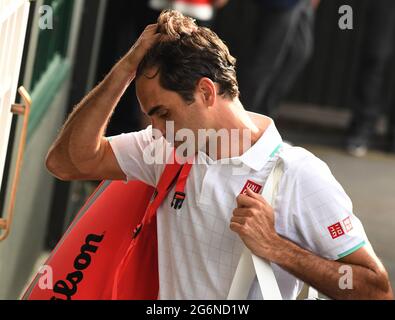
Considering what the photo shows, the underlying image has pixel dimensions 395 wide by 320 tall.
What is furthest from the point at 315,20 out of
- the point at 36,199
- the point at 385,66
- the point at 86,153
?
the point at 86,153

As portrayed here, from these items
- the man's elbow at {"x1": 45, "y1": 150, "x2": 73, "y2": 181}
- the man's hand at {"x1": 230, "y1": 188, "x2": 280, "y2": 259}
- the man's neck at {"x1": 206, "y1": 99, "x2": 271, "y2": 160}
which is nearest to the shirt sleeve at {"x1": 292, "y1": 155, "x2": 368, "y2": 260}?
the man's hand at {"x1": 230, "y1": 188, "x2": 280, "y2": 259}

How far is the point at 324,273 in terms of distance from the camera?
10.8 feet

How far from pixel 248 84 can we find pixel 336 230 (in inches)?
223

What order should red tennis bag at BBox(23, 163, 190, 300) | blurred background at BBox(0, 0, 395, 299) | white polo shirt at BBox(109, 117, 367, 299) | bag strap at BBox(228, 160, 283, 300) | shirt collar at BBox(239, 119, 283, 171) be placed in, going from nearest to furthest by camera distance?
bag strap at BBox(228, 160, 283, 300) < white polo shirt at BBox(109, 117, 367, 299) < shirt collar at BBox(239, 119, 283, 171) < red tennis bag at BBox(23, 163, 190, 300) < blurred background at BBox(0, 0, 395, 299)

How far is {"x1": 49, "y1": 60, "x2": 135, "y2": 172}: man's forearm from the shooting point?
3.64 metres

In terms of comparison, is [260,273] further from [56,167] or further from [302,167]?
[56,167]

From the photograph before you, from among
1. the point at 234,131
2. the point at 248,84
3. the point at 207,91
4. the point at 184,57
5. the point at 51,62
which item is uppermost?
the point at 184,57

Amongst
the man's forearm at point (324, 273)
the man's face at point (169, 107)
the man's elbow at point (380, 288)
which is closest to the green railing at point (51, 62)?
the man's face at point (169, 107)

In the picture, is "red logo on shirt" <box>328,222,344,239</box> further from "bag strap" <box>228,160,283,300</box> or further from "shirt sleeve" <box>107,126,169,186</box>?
"shirt sleeve" <box>107,126,169,186</box>

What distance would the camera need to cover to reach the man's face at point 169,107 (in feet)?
11.3

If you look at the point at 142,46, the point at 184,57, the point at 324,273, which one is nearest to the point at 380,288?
the point at 324,273

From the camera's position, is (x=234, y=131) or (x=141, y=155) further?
(x=141, y=155)

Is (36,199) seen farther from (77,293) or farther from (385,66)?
(385,66)

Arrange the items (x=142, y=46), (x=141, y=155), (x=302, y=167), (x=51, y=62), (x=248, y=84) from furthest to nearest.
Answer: (x=248, y=84) < (x=51, y=62) < (x=141, y=155) < (x=142, y=46) < (x=302, y=167)
